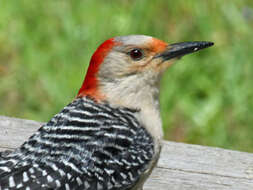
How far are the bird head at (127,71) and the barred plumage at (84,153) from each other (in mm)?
96

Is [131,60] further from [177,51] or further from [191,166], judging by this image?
[191,166]

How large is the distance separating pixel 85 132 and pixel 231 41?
4208 mm

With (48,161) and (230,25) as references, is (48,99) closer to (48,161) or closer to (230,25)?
(230,25)

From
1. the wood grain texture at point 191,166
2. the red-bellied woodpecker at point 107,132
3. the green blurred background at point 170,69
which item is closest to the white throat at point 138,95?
the red-bellied woodpecker at point 107,132

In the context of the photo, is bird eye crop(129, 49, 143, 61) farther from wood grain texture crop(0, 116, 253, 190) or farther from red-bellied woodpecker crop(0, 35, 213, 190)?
wood grain texture crop(0, 116, 253, 190)

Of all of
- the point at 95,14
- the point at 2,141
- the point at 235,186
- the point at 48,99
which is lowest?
the point at 235,186

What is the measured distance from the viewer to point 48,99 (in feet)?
22.2

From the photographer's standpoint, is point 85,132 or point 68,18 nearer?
point 85,132

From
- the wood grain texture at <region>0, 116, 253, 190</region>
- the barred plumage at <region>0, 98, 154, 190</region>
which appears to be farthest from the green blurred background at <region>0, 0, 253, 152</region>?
the barred plumage at <region>0, 98, 154, 190</region>

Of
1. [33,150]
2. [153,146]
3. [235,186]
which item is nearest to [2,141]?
[33,150]

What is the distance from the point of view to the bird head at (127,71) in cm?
411

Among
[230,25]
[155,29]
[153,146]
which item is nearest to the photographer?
[153,146]

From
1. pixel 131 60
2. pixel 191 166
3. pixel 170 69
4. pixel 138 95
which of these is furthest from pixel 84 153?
pixel 170 69

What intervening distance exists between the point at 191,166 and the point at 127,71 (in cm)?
86
